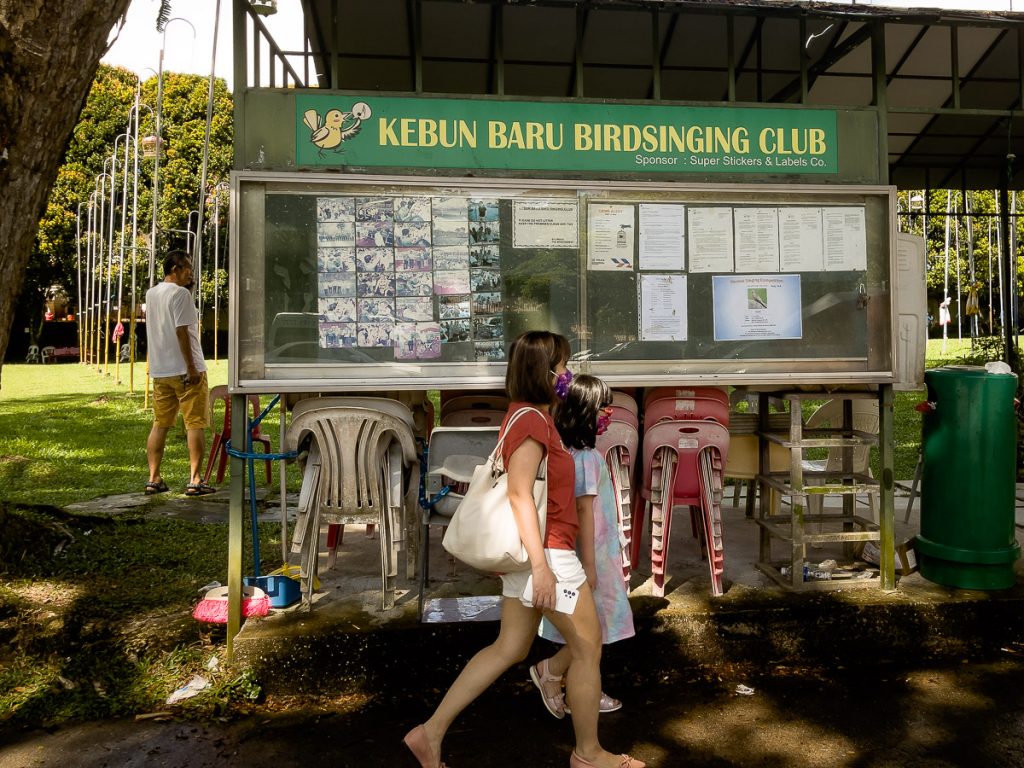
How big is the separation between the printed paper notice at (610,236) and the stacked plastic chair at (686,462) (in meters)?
0.73

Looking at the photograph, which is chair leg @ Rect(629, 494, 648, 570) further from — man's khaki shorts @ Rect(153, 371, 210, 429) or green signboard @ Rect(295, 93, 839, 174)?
man's khaki shorts @ Rect(153, 371, 210, 429)

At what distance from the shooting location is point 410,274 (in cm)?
429

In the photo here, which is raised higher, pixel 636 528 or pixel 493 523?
pixel 493 523

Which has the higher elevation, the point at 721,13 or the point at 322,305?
the point at 721,13

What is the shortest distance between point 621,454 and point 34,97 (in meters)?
3.11

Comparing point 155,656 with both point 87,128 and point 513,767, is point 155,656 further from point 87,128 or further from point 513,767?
point 87,128

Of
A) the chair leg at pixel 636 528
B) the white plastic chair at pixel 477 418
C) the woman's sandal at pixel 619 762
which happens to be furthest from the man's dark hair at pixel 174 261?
the woman's sandal at pixel 619 762

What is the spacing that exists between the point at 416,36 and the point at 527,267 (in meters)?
1.22

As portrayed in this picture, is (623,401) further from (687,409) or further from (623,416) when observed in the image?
(687,409)

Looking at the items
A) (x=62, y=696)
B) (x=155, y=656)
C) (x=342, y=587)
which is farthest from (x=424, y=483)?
(x=62, y=696)

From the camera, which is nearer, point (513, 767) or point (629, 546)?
point (513, 767)

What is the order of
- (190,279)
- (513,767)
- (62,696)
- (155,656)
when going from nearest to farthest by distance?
1. (513,767)
2. (62,696)
3. (155,656)
4. (190,279)

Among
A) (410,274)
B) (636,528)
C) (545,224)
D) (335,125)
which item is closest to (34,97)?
(335,125)

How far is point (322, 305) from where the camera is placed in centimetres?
421
